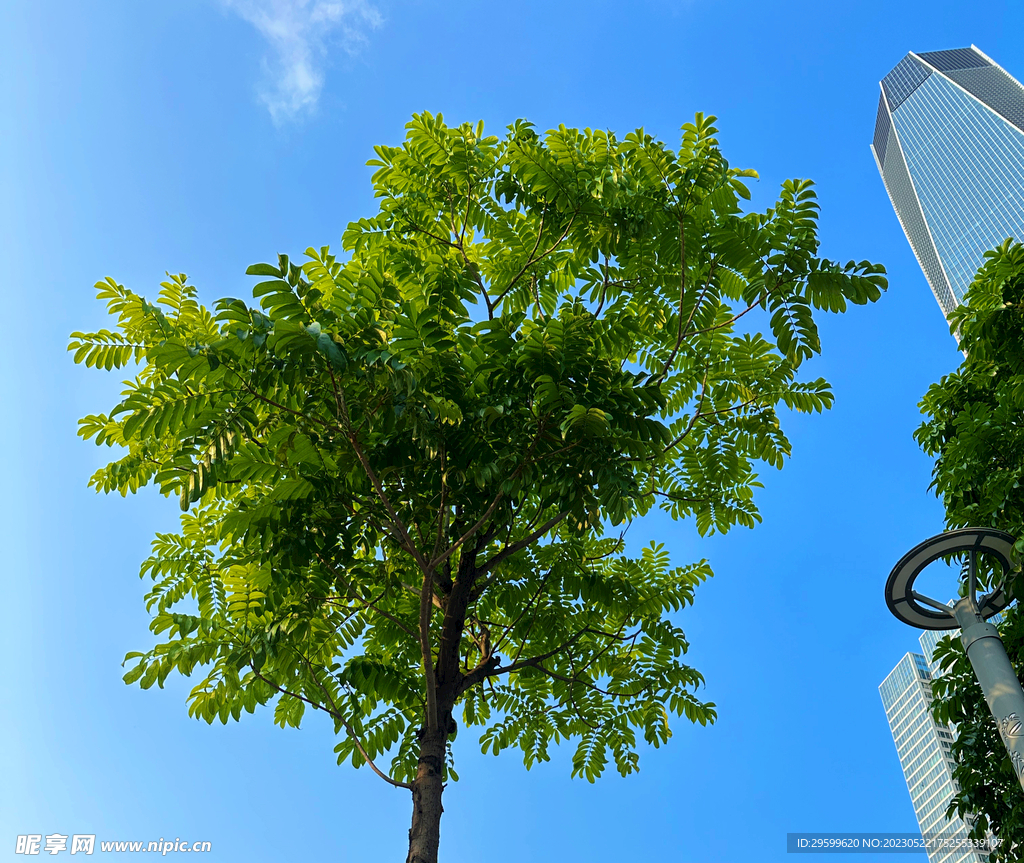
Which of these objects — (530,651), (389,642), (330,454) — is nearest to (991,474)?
(530,651)

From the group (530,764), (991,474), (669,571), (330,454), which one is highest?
(991,474)

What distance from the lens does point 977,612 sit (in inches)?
298

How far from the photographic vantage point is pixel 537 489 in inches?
235

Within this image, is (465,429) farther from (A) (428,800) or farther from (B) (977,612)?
(B) (977,612)

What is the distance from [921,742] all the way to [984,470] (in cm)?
15661

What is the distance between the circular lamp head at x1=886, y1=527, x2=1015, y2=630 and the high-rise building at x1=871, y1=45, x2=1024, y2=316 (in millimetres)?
138158

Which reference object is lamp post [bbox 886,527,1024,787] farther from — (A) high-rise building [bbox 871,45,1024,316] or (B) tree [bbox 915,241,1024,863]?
(A) high-rise building [bbox 871,45,1024,316]

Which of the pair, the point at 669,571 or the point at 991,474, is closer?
the point at 669,571

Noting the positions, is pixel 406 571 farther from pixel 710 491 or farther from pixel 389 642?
pixel 710 491

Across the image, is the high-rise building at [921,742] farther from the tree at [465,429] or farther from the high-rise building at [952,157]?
the tree at [465,429]

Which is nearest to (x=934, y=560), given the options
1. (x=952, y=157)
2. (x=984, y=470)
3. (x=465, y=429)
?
(x=984, y=470)

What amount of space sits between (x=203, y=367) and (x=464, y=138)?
3391 mm

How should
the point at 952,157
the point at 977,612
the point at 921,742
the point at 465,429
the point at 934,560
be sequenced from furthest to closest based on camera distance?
the point at 952,157, the point at 921,742, the point at 934,560, the point at 977,612, the point at 465,429

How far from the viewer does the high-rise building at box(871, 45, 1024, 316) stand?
5305 inches
